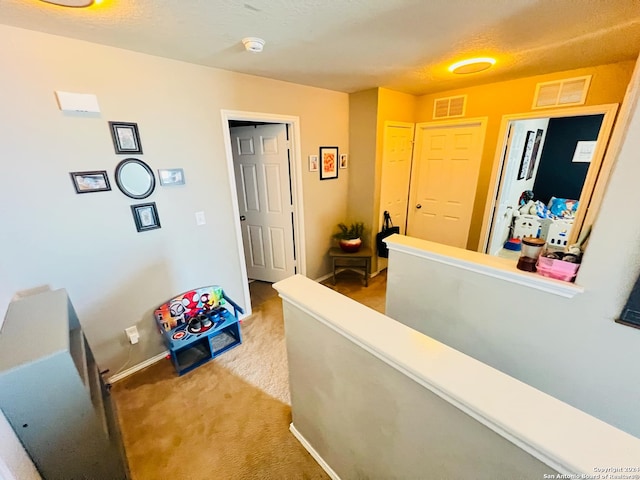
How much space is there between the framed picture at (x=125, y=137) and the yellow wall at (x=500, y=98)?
3.24 meters

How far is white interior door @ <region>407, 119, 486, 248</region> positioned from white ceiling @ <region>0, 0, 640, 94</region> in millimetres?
1016

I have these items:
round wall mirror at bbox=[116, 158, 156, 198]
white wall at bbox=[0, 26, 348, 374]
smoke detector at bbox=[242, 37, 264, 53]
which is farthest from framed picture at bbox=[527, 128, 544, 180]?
round wall mirror at bbox=[116, 158, 156, 198]

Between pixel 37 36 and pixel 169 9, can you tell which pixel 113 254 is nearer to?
pixel 37 36

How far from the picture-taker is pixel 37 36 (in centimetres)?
142

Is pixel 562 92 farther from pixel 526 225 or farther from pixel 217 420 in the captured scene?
pixel 217 420

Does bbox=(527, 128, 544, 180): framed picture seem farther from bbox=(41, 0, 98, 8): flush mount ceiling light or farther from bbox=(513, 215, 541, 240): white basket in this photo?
bbox=(41, 0, 98, 8): flush mount ceiling light

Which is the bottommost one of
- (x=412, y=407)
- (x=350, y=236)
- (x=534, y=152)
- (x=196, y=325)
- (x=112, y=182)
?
(x=196, y=325)

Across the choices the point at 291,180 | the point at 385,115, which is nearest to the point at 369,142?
the point at 385,115

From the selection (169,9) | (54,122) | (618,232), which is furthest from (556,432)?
(54,122)

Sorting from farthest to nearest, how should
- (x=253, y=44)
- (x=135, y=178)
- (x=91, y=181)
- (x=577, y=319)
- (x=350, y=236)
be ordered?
(x=350, y=236)
(x=135, y=178)
(x=91, y=181)
(x=253, y=44)
(x=577, y=319)

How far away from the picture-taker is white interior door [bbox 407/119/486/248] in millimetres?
3161

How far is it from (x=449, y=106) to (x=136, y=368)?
4.24 m

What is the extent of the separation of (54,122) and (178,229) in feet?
3.11

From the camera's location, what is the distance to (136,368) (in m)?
2.09
